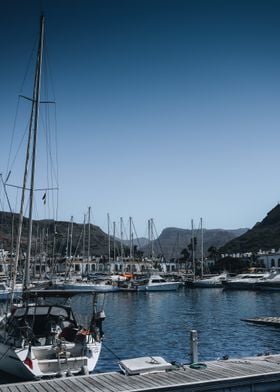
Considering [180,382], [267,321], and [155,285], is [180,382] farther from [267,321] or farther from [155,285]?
[155,285]

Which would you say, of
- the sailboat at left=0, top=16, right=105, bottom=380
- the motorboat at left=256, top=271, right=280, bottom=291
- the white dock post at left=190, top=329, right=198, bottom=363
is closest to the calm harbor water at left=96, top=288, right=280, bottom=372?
the sailboat at left=0, top=16, right=105, bottom=380

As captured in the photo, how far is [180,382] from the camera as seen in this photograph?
1628cm

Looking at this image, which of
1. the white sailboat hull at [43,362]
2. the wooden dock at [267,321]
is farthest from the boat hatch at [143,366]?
the wooden dock at [267,321]

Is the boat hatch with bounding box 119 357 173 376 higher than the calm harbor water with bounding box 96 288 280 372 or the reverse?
higher

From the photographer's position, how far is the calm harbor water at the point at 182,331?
104 feet

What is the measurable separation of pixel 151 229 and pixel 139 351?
92.9 meters

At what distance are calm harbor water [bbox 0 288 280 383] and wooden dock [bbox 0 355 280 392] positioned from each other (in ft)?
21.0

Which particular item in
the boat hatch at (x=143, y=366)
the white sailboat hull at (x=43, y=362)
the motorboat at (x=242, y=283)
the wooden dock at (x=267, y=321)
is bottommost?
the wooden dock at (x=267, y=321)

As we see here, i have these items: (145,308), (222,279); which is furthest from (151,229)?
(145,308)

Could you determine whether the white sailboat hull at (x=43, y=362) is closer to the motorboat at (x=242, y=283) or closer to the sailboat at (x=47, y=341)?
the sailboat at (x=47, y=341)

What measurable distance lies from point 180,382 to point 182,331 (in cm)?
2698

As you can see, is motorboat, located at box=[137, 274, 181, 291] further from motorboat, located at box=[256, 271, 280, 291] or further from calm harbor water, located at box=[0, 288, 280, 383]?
calm harbor water, located at box=[0, 288, 280, 383]

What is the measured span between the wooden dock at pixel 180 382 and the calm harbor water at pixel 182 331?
21.0 feet

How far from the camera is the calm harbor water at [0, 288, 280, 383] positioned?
1243 inches
